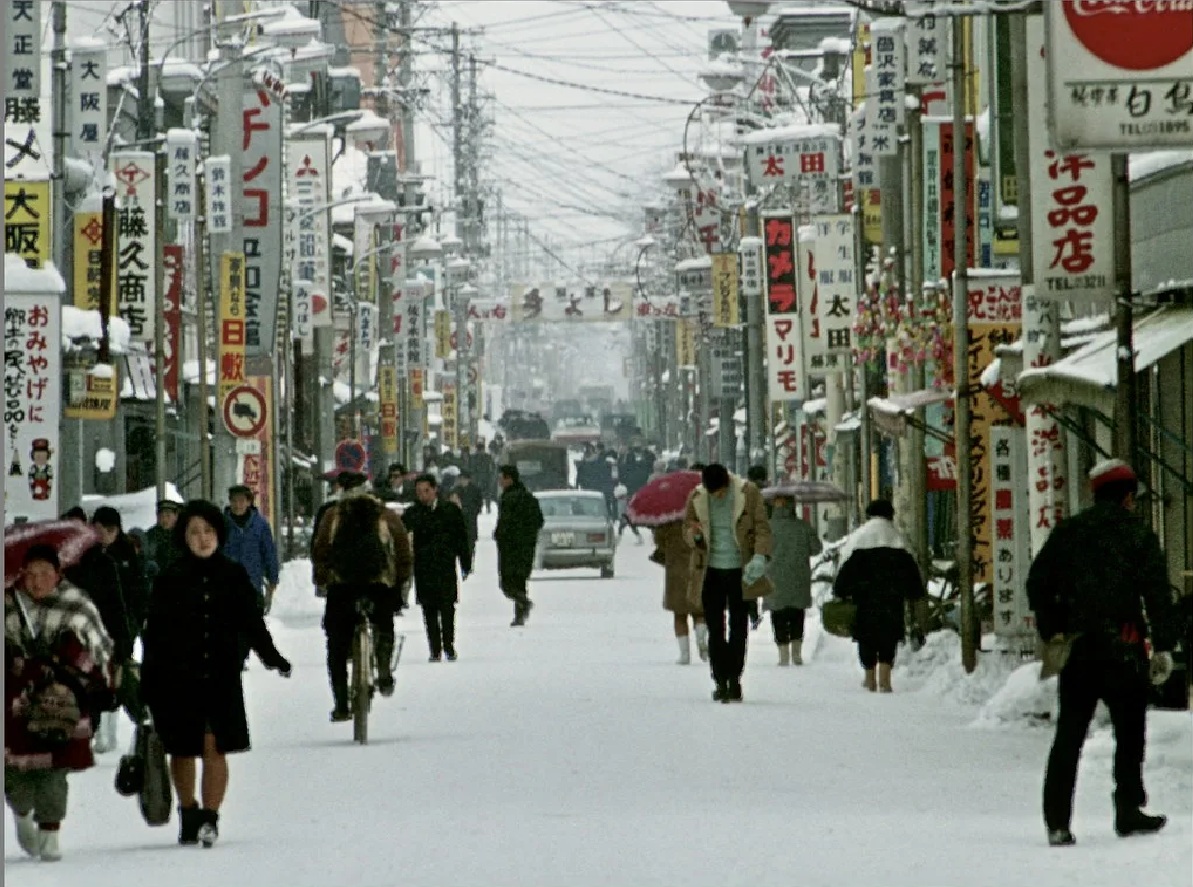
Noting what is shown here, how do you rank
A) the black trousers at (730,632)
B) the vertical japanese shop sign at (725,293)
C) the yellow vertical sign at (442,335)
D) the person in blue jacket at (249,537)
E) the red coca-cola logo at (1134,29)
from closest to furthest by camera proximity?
the red coca-cola logo at (1134,29)
the black trousers at (730,632)
the person in blue jacket at (249,537)
the vertical japanese shop sign at (725,293)
the yellow vertical sign at (442,335)

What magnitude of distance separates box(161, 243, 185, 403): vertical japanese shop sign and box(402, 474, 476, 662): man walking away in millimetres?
18241

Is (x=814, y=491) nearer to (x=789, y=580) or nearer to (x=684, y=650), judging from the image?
(x=789, y=580)

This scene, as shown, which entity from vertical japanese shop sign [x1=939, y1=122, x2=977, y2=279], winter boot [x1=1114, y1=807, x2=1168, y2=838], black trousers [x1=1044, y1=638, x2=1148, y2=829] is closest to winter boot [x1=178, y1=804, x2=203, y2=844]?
black trousers [x1=1044, y1=638, x2=1148, y2=829]

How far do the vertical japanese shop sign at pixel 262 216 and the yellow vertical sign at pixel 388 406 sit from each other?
35241mm

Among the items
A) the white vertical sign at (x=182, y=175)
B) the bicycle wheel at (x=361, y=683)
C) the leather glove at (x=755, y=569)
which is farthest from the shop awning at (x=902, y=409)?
the white vertical sign at (x=182, y=175)

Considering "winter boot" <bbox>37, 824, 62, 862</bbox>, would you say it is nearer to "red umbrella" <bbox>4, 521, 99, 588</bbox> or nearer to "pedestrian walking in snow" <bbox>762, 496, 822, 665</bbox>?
"red umbrella" <bbox>4, 521, 99, 588</bbox>

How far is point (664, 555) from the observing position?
25.9 metres

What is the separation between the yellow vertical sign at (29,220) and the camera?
93.0 feet

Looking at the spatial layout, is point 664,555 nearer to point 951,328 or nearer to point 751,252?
point 951,328

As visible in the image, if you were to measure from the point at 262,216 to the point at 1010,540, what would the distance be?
17.5 meters

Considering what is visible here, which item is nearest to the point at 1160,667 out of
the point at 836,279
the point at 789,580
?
the point at 789,580

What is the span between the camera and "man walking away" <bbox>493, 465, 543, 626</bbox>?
3141 cm

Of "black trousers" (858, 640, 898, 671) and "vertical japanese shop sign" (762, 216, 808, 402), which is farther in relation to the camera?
"vertical japanese shop sign" (762, 216, 808, 402)

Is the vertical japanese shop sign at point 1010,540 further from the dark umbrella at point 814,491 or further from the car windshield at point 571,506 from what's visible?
the car windshield at point 571,506
